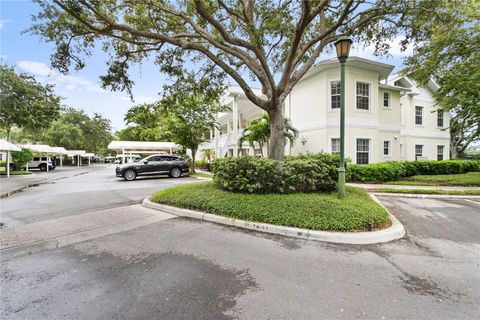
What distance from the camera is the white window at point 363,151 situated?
520 inches

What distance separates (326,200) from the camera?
5.66 m

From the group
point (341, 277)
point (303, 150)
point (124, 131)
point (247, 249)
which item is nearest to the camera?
point (341, 277)

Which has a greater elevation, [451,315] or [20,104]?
[20,104]

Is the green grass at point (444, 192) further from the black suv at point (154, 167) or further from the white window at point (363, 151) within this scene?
the black suv at point (154, 167)

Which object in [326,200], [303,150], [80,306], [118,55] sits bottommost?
[80,306]

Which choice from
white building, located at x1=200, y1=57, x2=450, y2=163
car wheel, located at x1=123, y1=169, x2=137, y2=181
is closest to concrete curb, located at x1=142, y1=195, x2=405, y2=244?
white building, located at x1=200, y1=57, x2=450, y2=163

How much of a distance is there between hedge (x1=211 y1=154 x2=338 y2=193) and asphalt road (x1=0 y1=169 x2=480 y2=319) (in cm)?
195

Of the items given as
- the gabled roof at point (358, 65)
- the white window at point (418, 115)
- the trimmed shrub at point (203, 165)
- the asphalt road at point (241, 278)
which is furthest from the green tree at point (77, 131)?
the white window at point (418, 115)

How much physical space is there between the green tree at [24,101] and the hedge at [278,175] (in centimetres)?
1937

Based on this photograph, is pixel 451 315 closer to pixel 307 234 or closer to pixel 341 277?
pixel 341 277

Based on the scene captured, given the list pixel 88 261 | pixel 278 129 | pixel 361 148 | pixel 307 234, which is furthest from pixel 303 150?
pixel 88 261

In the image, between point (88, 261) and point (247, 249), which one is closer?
point (88, 261)

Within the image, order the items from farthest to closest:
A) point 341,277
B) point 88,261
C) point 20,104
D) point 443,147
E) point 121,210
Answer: point 443,147 → point 20,104 → point 121,210 → point 88,261 → point 341,277

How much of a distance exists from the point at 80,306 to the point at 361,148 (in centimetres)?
1424
